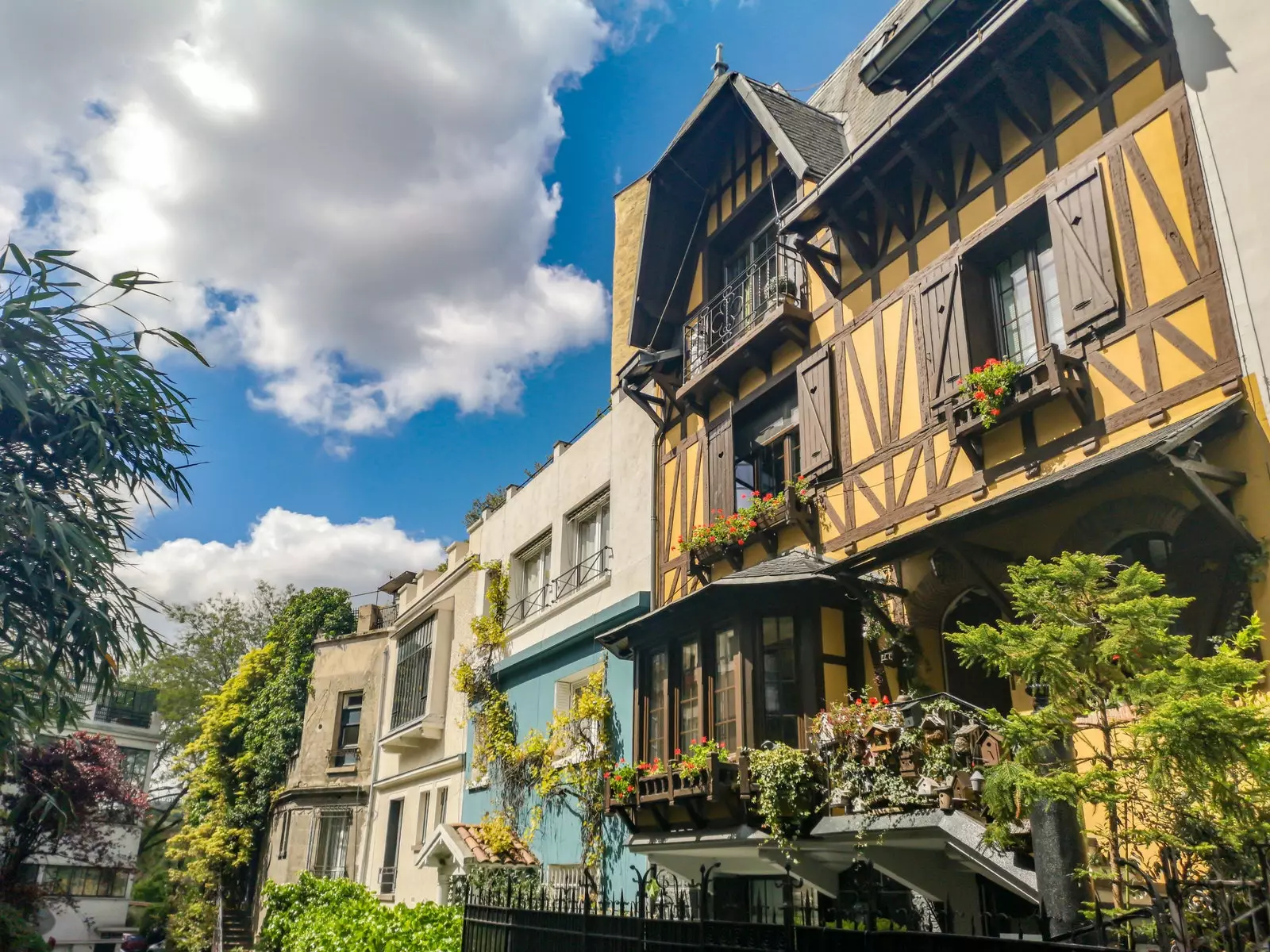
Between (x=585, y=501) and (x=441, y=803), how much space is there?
309 inches

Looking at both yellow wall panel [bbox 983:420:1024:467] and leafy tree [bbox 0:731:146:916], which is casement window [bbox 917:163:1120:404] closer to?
yellow wall panel [bbox 983:420:1024:467]

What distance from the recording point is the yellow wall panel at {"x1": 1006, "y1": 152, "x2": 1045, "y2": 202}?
10297 millimetres

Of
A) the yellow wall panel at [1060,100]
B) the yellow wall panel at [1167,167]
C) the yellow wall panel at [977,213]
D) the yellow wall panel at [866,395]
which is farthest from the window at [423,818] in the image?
the yellow wall panel at [1167,167]

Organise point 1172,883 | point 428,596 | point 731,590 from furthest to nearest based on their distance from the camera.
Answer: point 428,596 → point 731,590 → point 1172,883

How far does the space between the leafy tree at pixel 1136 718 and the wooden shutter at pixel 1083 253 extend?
3.56 m

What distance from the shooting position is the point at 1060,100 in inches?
403

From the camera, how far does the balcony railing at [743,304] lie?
13.7m

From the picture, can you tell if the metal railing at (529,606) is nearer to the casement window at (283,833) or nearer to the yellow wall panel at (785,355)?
the yellow wall panel at (785,355)

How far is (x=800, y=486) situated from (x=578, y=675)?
21.2 ft

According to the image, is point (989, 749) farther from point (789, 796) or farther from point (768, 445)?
point (768, 445)

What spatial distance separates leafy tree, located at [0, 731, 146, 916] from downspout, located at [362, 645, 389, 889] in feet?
24.0

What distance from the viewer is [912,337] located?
11.4 m

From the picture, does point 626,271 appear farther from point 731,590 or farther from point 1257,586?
point 1257,586

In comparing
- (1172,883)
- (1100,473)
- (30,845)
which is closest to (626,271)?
(1100,473)
